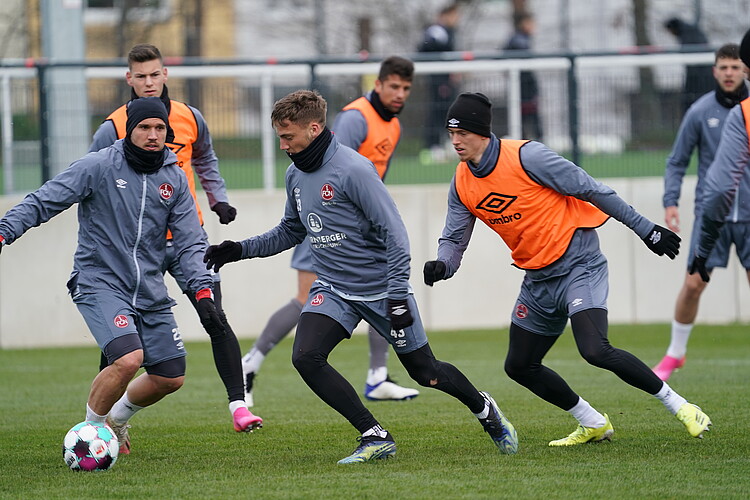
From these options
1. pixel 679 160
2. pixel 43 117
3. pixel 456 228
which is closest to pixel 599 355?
pixel 456 228

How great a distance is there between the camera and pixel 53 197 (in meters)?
6.54

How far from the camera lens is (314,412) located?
8.76 meters

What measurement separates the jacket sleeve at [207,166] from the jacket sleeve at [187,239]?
134 cm

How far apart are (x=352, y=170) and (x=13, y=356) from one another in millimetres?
7209

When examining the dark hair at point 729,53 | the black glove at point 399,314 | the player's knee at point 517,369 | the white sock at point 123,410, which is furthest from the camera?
the dark hair at point 729,53

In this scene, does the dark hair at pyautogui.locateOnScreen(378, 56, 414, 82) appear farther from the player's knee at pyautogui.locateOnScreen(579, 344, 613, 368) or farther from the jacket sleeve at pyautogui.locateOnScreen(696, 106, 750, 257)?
the player's knee at pyautogui.locateOnScreen(579, 344, 613, 368)

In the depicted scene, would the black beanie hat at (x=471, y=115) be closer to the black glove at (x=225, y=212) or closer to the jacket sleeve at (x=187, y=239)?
the jacket sleeve at (x=187, y=239)

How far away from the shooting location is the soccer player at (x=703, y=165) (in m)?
9.38

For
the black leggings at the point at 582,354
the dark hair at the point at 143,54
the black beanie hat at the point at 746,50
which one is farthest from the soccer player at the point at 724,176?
the dark hair at the point at 143,54

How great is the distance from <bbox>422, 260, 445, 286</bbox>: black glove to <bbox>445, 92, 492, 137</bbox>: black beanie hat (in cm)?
76

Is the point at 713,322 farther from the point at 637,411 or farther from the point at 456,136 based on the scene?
the point at 456,136

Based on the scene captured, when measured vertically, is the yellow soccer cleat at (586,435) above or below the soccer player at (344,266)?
below

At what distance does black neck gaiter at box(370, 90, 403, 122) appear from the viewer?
30.8 ft

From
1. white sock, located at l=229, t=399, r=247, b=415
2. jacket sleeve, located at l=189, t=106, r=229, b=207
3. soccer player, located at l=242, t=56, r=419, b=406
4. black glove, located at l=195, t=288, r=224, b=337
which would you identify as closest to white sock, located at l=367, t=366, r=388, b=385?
soccer player, located at l=242, t=56, r=419, b=406
